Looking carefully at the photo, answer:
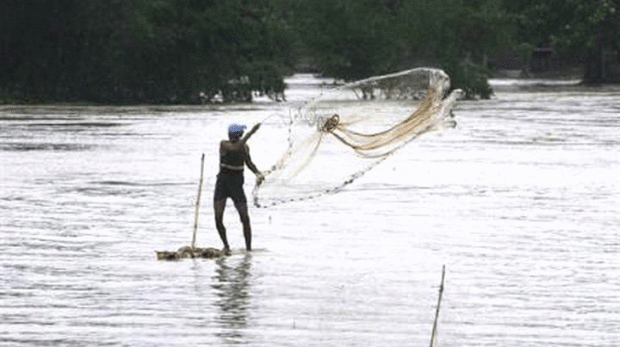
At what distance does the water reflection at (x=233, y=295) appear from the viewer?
14562 millimetres

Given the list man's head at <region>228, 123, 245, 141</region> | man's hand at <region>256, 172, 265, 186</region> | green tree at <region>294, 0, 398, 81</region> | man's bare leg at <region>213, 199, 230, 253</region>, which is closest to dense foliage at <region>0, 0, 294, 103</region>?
green tree at <region>294, 0, 398, 81</region>

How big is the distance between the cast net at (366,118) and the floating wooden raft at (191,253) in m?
0.78

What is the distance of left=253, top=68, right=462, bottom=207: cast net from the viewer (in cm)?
1867

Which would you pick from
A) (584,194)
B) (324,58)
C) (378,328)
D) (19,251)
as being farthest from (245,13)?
(378,328)

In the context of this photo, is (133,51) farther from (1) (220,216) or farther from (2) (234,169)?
(2) (234,169)

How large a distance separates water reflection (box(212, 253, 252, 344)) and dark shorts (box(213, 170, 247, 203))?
0.72m

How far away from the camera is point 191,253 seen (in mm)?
20156

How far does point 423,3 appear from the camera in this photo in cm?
10931

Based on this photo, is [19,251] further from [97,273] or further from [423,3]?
[423,3]

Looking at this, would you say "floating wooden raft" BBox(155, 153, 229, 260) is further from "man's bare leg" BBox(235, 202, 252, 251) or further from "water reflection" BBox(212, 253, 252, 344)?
"man's bare leg" BBox(235, 202, 252, 251)

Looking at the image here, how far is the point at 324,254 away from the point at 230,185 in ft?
5.57

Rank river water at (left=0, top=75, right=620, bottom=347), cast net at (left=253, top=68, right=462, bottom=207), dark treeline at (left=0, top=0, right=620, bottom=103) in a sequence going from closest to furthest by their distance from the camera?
river water at (left=0, top=75, right=620, bottom=347)
cast net at (left=253, top=68, right=462, bottom=207)
dark treeline at (left=0, top=0, right=620, bottom=103)

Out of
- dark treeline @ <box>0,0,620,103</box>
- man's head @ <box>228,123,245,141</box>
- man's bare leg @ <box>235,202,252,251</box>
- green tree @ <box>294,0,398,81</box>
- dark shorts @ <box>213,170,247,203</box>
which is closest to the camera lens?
man's head @ <box>228,123,245,141</box>

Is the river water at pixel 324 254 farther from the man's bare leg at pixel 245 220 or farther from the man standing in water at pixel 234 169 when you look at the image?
the man standing in water at pixel 234 169
